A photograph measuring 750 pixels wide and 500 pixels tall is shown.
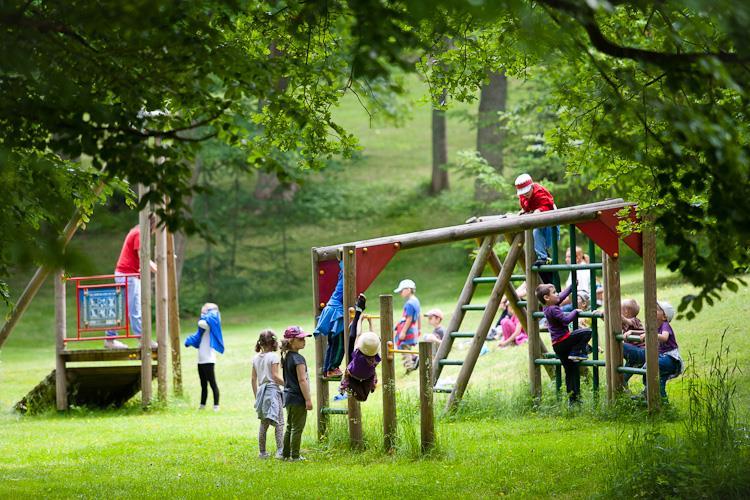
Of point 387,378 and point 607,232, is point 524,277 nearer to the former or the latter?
point 607,232

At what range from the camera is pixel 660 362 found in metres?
11.4

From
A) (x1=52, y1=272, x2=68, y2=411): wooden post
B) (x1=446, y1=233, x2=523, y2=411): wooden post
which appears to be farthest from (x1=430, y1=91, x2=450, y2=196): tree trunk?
(x1=446, y1=233, x2=523, y2=411): wooden post

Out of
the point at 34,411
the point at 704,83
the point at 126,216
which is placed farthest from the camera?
the point at 126,216

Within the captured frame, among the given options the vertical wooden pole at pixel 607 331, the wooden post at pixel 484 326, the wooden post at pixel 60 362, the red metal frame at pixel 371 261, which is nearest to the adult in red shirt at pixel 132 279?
the wooden post at pixel 60 362

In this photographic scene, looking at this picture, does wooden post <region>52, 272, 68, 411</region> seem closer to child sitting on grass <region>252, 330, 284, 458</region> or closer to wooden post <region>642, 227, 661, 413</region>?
child sitting on grass <region>252, 330, 284, 458</region>

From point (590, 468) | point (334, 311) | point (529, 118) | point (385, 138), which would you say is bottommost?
point (590, 468)

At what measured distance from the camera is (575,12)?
559 centimetres

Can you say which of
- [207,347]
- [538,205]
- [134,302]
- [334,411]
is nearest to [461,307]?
[538,205]

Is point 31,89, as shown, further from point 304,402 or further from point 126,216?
point 126,216

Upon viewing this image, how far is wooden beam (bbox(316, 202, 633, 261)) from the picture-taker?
11.4 metres

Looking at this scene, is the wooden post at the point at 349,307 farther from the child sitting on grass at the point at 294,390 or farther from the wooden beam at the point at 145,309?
the wooden beam at the point at 145,309

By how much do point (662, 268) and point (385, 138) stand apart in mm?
24481

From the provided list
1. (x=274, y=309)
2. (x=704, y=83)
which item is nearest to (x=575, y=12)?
(x=704, y=83)

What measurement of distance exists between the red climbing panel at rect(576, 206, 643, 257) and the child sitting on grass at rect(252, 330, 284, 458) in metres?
3.63
